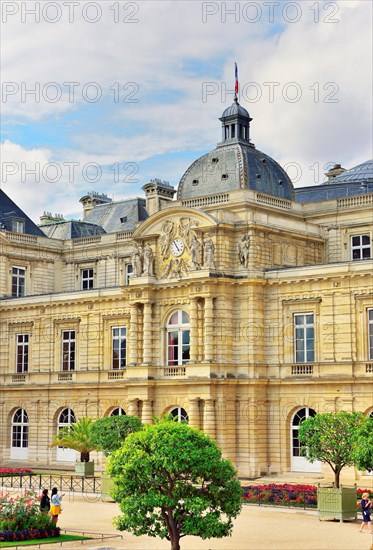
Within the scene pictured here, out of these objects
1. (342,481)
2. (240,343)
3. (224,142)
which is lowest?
(342,481)

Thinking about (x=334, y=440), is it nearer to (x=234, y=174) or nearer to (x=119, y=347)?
(x=234, y=174)

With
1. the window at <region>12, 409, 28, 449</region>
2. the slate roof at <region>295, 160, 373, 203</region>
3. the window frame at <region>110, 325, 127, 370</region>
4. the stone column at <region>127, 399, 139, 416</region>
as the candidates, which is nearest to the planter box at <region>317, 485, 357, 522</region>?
the stone column at <region>127, 399, 139, 416</region>

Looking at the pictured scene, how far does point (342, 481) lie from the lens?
152ft

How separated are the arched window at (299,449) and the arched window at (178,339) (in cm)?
685

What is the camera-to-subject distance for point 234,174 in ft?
179

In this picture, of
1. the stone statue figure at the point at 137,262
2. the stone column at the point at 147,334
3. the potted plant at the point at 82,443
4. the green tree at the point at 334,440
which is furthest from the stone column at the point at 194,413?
the green tree at the point at 334,440

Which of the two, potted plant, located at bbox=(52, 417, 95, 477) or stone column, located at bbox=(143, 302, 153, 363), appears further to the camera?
stone column, located at bbox=(143, 302, 153, 363)

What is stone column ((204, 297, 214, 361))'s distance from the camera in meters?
49.7

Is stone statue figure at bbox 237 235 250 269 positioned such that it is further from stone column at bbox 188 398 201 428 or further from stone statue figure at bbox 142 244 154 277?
stone column at bbox 188 398 201 428

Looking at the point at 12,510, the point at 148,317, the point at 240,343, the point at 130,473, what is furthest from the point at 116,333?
the point at 130,473

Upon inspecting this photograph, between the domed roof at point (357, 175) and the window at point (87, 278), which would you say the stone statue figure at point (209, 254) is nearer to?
the domed roof at point (357, 175)

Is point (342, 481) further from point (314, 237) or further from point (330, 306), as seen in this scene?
point (314, 237)

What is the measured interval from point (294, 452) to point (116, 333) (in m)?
13.8

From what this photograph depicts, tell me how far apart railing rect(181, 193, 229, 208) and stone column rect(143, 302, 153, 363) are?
20.8ft
